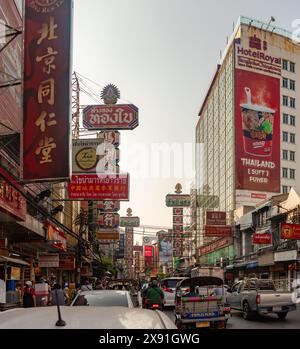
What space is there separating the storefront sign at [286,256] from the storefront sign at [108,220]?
18.2 meters

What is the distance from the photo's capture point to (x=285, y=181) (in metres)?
78.7

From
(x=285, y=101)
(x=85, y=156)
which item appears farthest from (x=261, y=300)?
(x=285, y=101)

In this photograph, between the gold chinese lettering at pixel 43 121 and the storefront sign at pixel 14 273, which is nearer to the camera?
the gold chinese lettering at pixel 43 121

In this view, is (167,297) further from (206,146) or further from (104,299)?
(206,146)

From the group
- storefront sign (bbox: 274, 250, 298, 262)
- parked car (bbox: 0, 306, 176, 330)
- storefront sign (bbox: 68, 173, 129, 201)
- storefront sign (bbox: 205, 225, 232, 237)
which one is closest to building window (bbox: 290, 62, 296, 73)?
storefront sign (bbox: 205, 225, 232, 237)

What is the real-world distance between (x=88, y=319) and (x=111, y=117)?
3148cm

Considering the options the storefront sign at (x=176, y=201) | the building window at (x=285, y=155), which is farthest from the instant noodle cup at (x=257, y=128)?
the storefront sign at (x=176, y=201)

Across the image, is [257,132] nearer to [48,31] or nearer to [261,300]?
[261,300]

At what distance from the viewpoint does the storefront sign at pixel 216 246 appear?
72.2 meters

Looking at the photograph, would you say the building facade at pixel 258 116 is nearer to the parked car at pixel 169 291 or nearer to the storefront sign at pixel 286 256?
the storefront sign at pixel 286 256

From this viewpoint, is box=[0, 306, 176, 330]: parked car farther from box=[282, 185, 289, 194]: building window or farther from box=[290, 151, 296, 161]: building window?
box=[290, 151, 296, 161]: building window

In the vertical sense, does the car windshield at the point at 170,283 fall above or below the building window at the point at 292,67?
below

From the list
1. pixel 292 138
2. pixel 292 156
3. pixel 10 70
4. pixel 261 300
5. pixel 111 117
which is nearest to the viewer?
pixel 261 300

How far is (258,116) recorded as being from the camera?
78.0 m
